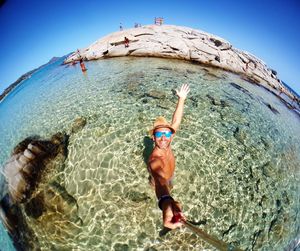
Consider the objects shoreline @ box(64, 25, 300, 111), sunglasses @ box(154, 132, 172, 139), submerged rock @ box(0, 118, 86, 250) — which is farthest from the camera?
shoreline @ box(64, 25, 300, 111)

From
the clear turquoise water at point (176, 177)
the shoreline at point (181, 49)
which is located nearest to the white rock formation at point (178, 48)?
the shoreline at point (181, 49)

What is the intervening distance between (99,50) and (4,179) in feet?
83.8

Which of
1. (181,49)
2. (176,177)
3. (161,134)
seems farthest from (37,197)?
(181,49)

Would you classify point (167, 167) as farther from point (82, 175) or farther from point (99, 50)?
point (99, 50)

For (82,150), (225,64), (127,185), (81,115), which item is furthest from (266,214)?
(225,64)

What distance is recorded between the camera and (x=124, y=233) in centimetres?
658

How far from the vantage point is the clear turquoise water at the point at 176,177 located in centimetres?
672

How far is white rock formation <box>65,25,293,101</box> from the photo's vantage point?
26859mm

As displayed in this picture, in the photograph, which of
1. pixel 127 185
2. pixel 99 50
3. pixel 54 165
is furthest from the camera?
pixel 99 50

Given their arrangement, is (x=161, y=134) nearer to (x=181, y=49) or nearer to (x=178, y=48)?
(x=181, y=49)

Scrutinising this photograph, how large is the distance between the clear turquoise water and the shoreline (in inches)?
582

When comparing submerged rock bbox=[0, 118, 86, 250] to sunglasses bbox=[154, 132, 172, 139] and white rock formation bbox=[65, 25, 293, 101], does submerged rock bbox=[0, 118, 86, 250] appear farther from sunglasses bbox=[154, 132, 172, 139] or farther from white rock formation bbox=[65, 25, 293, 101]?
white rock formation bbox=[65, 25, 293, 101]

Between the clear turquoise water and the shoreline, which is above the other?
the shoreline

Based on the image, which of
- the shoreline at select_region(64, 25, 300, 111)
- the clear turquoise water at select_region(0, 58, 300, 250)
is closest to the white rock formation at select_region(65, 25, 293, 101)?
the shoreline at select_region(64, 25, 300, 111)
